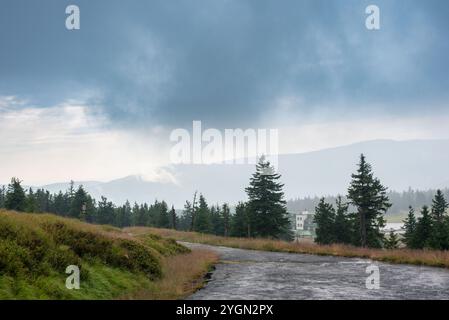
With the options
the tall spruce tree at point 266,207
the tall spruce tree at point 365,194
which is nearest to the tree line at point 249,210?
the tall spruce tree at point 266,207

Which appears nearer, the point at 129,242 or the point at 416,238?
the point at 129,242

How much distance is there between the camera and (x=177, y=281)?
50.2 feet

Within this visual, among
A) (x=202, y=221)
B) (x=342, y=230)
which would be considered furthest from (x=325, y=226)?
(x=202, y=221)

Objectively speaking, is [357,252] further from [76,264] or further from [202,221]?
[202,221]

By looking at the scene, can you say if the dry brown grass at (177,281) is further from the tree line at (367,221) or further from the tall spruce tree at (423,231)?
the tall spruce tree at (423,231)

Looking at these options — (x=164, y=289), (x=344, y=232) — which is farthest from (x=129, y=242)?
(x=344, y=232)

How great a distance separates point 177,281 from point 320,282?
18.1 ft

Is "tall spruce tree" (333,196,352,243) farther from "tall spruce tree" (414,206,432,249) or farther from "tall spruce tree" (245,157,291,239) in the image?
"tall spruce tree" (245,157,291,239)

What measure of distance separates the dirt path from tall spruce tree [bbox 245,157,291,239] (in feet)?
95.4

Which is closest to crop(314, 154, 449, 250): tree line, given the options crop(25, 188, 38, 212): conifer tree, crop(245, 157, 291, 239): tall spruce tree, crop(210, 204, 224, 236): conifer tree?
crop(245, 157, 291, 239): tall spruce tree
